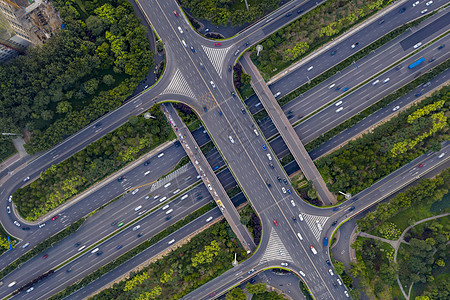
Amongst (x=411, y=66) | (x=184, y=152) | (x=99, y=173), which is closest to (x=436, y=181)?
(x=411, y=66)

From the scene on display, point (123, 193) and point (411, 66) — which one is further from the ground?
point (123, 193)

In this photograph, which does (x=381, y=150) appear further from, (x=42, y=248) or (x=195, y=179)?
(x=42, y=248)

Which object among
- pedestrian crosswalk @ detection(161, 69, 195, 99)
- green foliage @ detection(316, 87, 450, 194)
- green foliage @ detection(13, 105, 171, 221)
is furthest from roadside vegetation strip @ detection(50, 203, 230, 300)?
green foliage @ detection(316, 87, 450, 194)

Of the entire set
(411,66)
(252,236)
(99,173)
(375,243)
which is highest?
(99,173)

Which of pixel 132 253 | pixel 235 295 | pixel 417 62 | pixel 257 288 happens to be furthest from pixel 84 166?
pixel 417 62

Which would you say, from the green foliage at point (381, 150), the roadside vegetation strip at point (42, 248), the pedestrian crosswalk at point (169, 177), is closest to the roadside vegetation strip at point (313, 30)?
the green foliage at point (381, 150)

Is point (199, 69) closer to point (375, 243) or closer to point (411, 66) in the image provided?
point (411, 66)
